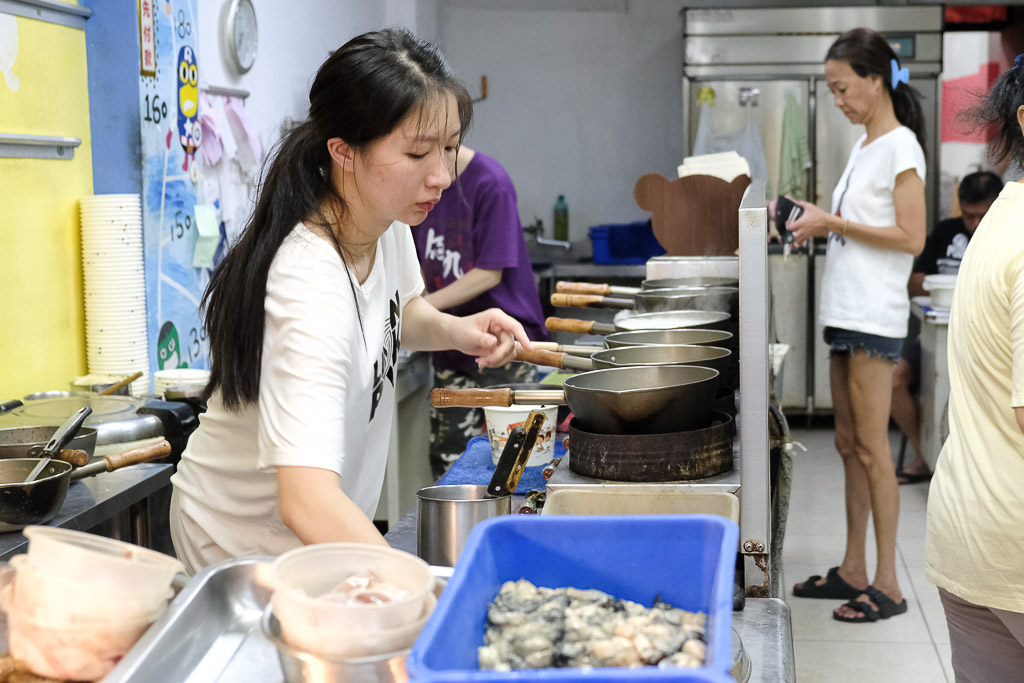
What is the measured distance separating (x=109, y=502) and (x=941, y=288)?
3.68 m

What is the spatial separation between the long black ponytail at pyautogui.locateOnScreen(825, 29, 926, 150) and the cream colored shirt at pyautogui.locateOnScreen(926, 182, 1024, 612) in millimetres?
1674

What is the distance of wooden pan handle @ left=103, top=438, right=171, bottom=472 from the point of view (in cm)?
168

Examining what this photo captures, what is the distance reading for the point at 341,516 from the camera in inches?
43.1

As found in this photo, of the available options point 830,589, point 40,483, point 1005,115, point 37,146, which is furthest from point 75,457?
point 830,589

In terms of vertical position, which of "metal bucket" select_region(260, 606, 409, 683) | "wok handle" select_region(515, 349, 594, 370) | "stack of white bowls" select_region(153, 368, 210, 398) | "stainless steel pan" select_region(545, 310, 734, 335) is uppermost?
"stainless steel pan" select_region(545, 310, 734, 335)

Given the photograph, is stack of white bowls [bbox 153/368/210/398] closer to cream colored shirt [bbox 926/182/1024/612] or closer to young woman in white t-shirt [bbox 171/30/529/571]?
young woman in white t-shirt [bbox 171/30/529/571]

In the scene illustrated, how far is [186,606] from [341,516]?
192 mm

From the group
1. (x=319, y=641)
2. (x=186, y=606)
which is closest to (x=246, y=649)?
(x=186, y=606)

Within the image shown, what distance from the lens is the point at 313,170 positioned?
4.56 ft

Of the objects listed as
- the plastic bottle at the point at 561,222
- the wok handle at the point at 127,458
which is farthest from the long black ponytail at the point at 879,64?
the plastic bottle at the point at 561,222

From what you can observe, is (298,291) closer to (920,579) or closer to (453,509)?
(453,509)

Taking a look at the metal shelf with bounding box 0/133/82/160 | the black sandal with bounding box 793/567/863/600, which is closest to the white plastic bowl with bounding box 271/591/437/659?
the metal shelf with bounding box 0/133/82/160

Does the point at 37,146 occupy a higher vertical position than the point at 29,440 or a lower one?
higher

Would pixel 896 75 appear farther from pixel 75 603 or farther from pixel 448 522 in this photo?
pixel 75 603
